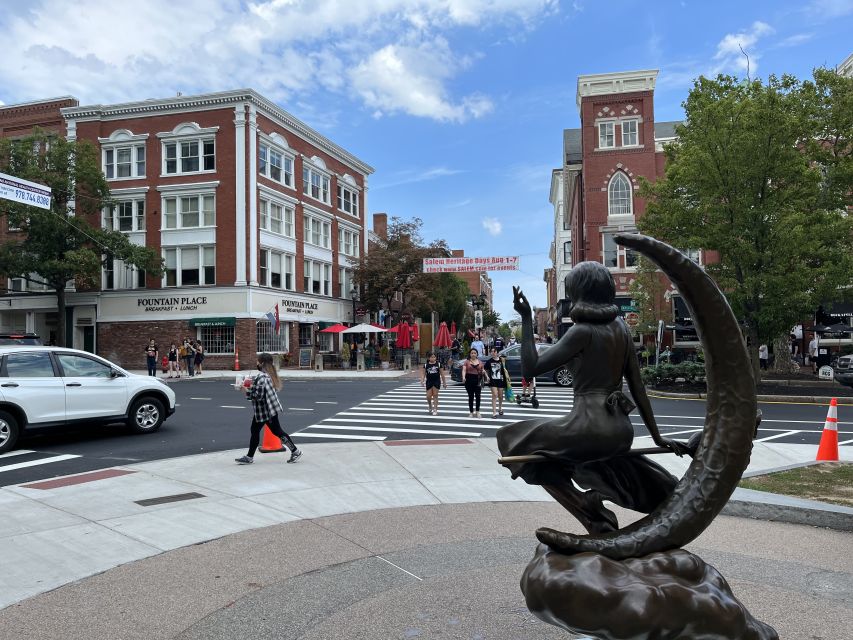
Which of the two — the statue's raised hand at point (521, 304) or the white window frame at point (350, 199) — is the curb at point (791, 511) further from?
the white window frame at point (350, 199)

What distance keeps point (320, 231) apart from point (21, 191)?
96.7ft

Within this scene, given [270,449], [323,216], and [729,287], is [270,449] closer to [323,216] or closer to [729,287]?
[729,287]

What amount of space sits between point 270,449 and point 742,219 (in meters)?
16.0

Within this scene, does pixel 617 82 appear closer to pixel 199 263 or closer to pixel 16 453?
pixel 199 263

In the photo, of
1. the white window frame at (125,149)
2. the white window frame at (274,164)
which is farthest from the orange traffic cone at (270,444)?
the white window frame at (125,149)

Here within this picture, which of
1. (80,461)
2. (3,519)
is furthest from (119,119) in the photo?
(3,519)

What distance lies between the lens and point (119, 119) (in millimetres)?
37250

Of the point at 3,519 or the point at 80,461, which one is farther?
the point at 80,461

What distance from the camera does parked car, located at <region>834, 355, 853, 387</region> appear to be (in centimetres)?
1877

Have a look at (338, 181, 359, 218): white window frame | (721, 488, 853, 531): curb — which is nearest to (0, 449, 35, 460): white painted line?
(721, 488, 853, 531): curb

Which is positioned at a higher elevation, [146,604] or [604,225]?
[604,225]

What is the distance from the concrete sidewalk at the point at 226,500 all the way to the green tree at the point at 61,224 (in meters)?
28.1

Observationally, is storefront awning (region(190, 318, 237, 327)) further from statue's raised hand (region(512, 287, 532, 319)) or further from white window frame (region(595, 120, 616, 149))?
statue's raised hand (region(512, 287, 532, 319))

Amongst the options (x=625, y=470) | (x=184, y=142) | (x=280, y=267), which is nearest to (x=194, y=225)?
(x=184, y=142)
